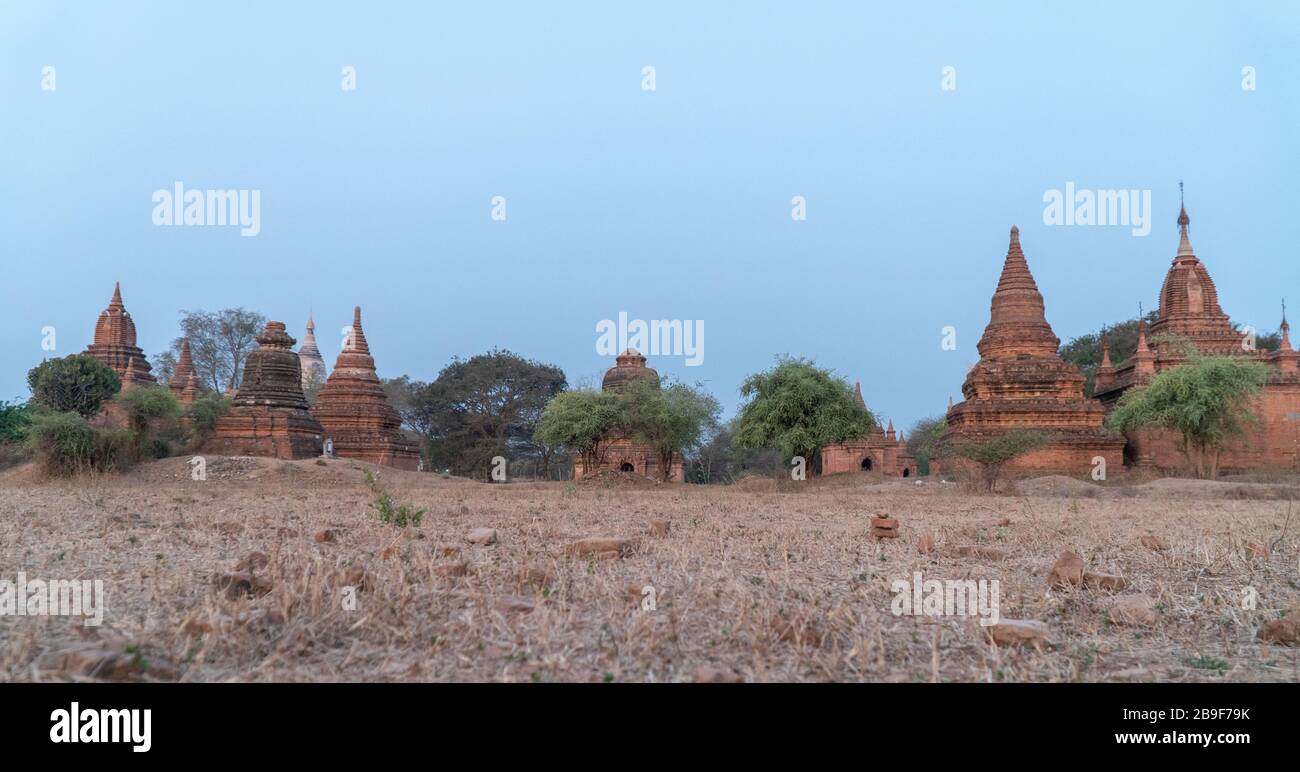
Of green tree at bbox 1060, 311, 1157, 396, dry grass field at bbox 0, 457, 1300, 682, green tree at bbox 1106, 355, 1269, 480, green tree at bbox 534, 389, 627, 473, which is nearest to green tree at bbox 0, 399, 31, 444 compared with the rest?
green tree at bbox 534, 389, 627, 473

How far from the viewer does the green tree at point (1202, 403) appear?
23000 millimetres

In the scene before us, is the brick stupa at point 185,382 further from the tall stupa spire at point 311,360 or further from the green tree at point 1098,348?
the green tree at point 1098,348

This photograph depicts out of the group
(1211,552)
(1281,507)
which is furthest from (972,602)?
(1281,507)

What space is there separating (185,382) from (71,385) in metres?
10.2

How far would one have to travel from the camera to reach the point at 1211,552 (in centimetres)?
613

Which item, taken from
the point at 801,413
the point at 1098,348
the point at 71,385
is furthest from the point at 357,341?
the point at 1098,348

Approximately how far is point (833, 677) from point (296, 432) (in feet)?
87.7

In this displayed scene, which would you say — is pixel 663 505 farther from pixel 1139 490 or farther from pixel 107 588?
pixel 1139 490

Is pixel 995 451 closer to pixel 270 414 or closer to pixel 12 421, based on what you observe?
pixel 270 414

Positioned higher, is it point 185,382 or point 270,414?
point 185,382

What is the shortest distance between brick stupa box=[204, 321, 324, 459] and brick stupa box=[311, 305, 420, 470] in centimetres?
236

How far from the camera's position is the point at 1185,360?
28.5m

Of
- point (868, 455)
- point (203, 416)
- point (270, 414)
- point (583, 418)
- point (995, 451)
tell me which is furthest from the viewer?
point (868, 455)

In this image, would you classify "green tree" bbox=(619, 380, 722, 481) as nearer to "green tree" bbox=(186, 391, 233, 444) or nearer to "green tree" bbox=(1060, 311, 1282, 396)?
"green tree" bbox=(186, 391, 233, 444)
